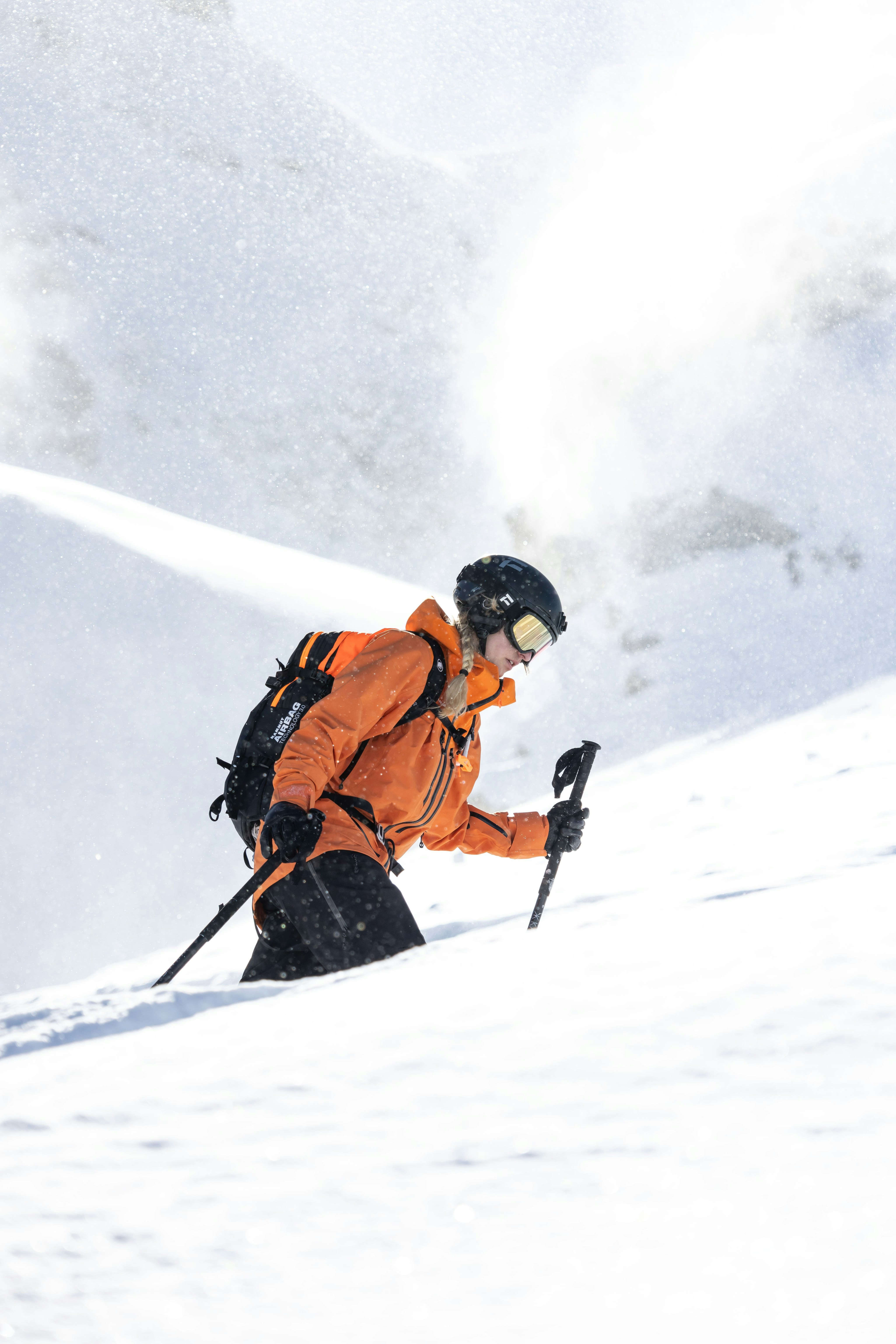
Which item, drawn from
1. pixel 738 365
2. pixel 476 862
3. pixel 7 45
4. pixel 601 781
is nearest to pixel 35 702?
pixel 476 862

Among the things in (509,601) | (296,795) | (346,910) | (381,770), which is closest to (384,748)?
(381,770)

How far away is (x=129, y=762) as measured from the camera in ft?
19.7

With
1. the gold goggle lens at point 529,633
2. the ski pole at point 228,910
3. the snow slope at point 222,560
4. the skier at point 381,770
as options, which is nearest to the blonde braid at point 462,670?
the skier at point 381,770

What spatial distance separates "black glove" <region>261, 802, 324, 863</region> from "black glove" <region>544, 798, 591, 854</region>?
101 centimetres

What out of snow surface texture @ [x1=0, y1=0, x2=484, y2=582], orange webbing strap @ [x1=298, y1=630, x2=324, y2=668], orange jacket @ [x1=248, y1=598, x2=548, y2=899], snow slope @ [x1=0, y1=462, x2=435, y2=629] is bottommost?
A: orange jacket @ [x1=248, y1=598, x2=548, y2=899]

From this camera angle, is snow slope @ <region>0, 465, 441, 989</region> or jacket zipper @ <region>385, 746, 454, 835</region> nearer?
jacket zipper @ <region>385, 746, 454, 835</region>

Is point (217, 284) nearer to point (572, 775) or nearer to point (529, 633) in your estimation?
point (572, 775)

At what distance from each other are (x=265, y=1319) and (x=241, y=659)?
628 centimetres

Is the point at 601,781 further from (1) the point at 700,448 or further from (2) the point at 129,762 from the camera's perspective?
(1) the point at 700,448

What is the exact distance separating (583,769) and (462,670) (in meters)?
0.75

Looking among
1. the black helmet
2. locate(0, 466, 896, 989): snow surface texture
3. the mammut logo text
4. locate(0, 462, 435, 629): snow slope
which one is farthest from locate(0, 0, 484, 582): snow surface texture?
the mammut logo text

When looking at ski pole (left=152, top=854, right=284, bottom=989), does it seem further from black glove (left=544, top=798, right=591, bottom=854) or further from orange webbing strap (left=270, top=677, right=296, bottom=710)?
black glove (left=544, top=798, right=591, bottom=854)

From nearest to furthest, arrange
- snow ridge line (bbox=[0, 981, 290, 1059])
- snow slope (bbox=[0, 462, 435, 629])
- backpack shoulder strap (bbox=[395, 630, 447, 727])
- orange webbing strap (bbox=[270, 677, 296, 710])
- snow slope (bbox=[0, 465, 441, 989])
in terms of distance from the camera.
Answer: snow ridge line (bbox=[0, 981, 290, 1059]), backpack shoulder strap (bbox=[395, 630, 447, 727]), orange webbing strap (bbox=[270, 677, 296, 710]), snow slope (bbox=[0, 465, 441, 989]), snow slope (bbox=[0, 462, 435, 629])

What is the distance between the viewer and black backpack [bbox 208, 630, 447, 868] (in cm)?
260
